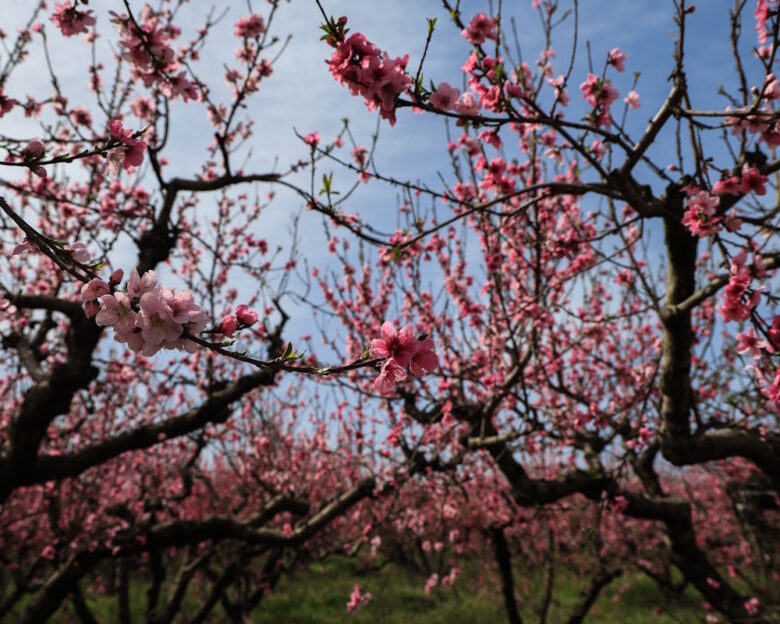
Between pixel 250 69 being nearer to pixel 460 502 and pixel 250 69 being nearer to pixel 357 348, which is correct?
pixel 357 348

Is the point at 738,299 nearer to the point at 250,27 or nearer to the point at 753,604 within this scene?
the point at 250,27

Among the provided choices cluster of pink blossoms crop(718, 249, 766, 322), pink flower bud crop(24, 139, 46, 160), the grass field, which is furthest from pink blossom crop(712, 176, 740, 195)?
the grass field

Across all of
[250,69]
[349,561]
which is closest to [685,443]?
[250,69]

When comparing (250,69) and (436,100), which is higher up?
(250,69)

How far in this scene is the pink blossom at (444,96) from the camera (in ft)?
7.89

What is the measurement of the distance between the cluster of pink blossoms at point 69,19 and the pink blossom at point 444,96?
2094mm

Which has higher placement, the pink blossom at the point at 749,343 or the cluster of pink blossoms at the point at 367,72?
the cluster of pink blossoms at the point at 367,72

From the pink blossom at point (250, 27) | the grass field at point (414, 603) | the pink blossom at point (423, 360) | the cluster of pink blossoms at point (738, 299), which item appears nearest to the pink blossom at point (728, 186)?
the cluster of pink blossoms at point (738, 299)

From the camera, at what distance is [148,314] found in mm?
1396

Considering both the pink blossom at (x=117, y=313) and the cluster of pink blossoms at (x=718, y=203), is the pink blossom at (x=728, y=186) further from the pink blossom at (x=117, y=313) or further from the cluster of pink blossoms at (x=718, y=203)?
the pink blossom at (x=117, y=313)

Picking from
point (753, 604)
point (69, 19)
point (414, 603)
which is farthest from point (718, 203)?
point (414, 603)

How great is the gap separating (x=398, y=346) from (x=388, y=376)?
0.32 feet

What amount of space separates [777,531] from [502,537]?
4.74 metres

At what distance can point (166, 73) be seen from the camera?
11.3 feet
